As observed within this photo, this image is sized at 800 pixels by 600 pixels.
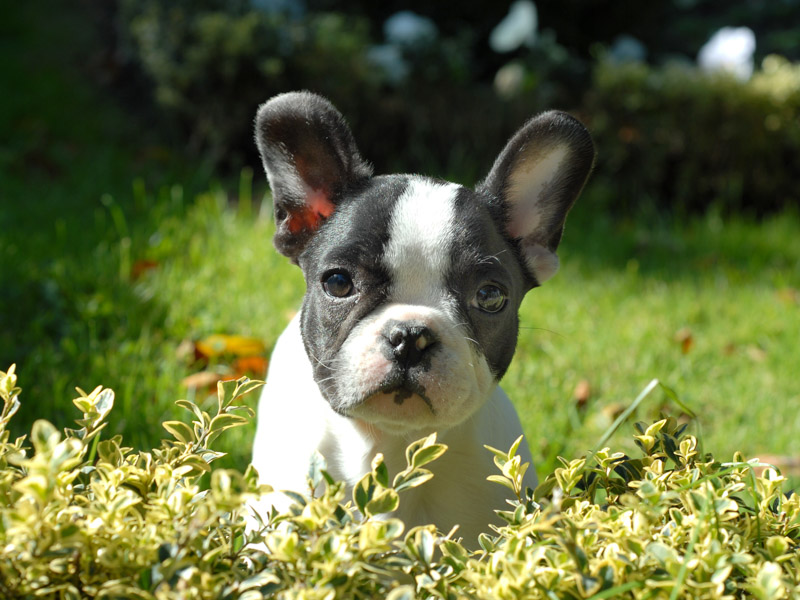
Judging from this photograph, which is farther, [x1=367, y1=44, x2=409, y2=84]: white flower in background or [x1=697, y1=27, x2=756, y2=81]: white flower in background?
[x1=697, y1=27, x2=756, y2=81]: white flower in background

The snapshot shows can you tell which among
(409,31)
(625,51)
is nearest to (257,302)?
(409,31)

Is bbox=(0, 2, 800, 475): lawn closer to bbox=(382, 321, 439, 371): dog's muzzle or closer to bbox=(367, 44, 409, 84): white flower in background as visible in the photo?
bbox=(382, 321, 439, 371): dog's muzzle

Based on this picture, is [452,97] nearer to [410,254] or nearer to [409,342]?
[410,254]

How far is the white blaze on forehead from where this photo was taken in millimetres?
2059

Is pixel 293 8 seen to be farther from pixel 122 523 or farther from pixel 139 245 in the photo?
pixel 122 523

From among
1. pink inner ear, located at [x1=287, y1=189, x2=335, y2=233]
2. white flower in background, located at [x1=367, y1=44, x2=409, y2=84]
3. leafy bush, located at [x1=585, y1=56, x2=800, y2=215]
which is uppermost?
pink inner ear, located at [x1=287, y1=189, x2=335, y2=233]

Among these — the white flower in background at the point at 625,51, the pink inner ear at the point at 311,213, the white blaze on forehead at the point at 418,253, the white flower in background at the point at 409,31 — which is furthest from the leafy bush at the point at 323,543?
the white flower in background at the point at 625,51

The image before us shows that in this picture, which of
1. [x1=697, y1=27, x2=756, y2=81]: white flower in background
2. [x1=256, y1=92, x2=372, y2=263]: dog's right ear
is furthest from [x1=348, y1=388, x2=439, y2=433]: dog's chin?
[x1=697, y1=27, x2=756, y2=81]: white flower in background

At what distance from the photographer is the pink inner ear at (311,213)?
236 centimetres

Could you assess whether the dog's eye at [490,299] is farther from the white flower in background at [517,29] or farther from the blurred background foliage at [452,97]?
the white flower in background at [517,29]

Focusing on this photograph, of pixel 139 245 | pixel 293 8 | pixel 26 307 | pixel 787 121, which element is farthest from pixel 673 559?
pixel 293 8

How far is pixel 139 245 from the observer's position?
4.22m

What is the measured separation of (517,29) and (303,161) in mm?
5099

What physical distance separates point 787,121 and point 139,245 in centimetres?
468
